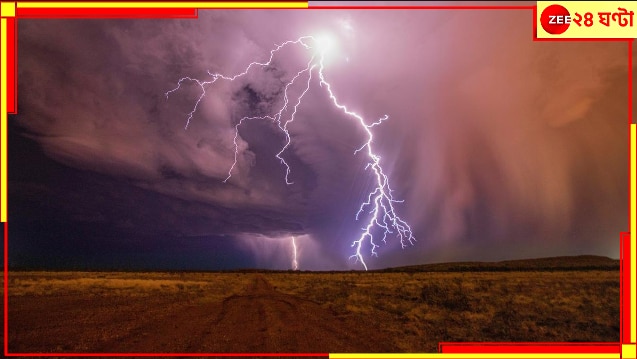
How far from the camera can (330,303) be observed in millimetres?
18422

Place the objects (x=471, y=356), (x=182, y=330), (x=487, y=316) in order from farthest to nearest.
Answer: (x=487, y=316) < (x=182, y=330) < (x=471, y=356)

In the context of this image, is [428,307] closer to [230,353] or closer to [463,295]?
[463,295]

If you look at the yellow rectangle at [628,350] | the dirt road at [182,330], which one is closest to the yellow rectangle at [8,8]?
the dirt road at [182,330]

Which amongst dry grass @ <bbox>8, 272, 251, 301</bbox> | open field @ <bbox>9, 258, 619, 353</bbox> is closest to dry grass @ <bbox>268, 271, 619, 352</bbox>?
open field @ <bbox>9, 258, 619, 353</bbox>

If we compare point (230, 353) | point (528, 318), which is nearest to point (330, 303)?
point (528, 318)

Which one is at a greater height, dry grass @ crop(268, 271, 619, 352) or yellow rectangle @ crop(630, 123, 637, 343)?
yellow rectangle @ crop(630, 123, 637, 343)

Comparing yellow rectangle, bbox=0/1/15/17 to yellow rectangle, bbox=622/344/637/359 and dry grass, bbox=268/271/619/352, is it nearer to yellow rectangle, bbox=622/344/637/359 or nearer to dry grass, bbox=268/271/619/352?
dry grass, bbox=268/271/619/352

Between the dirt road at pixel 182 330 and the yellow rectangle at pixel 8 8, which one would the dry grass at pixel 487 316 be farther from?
the yellow rectangle at pixel 8 8

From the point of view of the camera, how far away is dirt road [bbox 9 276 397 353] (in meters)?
8.94

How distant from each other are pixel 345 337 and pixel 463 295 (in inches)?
470

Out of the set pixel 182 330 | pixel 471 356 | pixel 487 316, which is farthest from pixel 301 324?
pixel 487 316

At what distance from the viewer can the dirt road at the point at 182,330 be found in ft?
29.3

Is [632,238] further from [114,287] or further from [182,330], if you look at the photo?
[114,287]

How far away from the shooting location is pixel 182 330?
1076 centimetres
